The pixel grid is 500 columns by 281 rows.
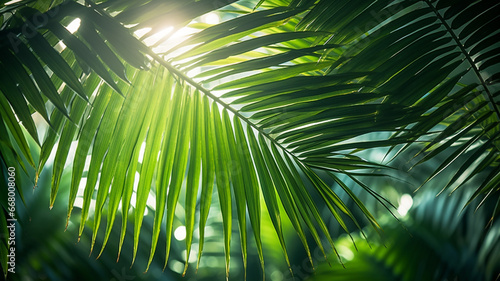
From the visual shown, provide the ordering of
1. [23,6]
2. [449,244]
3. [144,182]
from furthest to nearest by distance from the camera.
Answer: [449,244]
[144,182]
[23,6]

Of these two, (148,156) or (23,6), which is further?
(148,156)

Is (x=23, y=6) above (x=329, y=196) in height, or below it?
above

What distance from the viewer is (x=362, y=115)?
1.91ft

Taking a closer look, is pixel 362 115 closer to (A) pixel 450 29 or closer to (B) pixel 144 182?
(A) pixel 450 29

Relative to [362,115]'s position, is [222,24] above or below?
above

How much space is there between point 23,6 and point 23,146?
0.59ft

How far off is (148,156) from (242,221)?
0.59 ft

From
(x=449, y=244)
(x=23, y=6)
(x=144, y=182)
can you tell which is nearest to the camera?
(x=23, y=6)

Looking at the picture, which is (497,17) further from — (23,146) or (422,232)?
(422,232)

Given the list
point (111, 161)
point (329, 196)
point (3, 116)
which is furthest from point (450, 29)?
point (3, 116)

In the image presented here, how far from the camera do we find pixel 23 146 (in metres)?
0.48

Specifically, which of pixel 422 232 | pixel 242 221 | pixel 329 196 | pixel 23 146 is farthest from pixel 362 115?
pixel 422 232

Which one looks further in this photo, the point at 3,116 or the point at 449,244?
the point at 449,244

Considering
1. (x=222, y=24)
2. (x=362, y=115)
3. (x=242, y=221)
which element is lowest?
(x=242, y=221)
